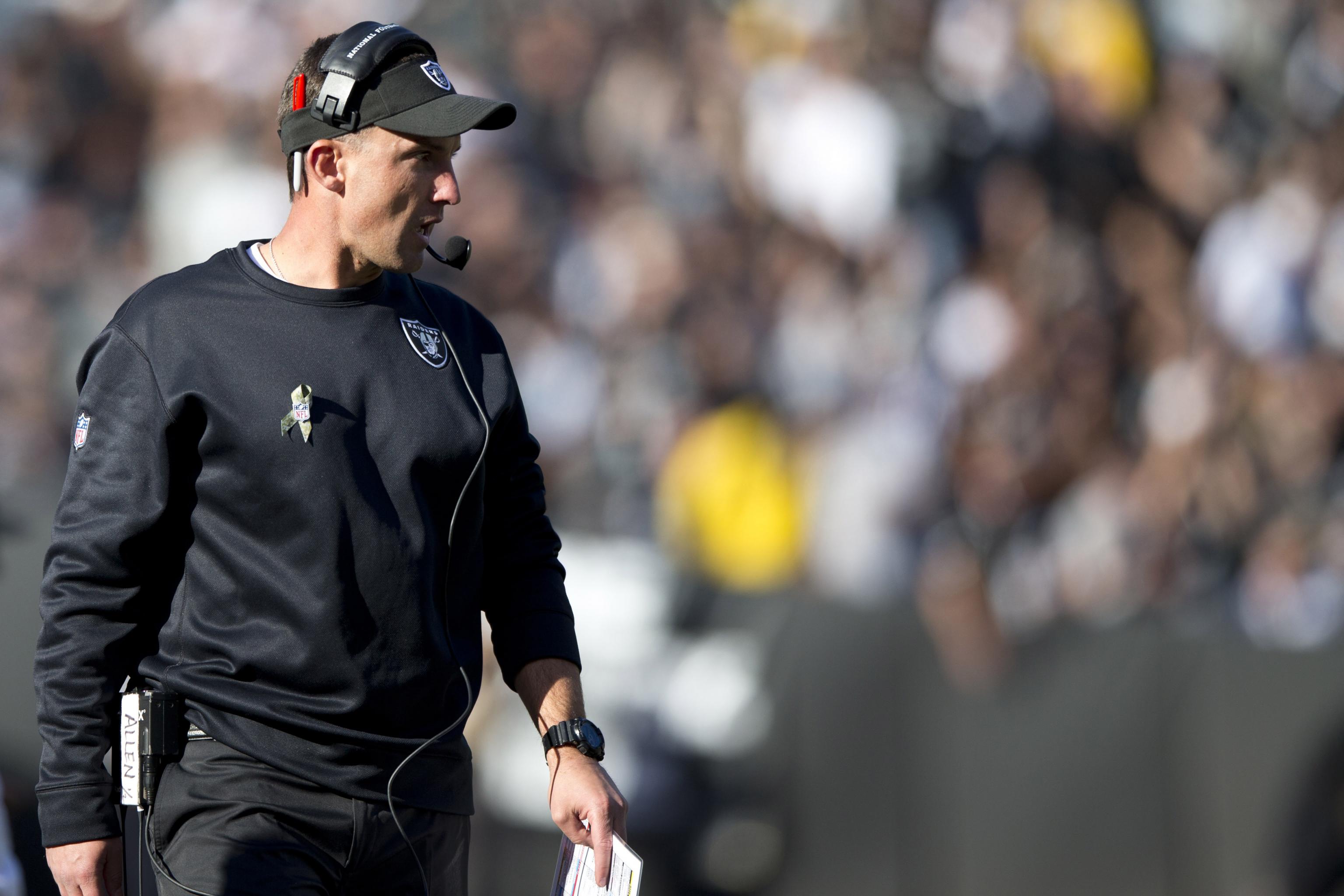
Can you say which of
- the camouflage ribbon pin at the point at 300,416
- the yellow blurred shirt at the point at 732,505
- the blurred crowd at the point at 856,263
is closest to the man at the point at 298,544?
the camouflage ribbon pin at the point at 300,416

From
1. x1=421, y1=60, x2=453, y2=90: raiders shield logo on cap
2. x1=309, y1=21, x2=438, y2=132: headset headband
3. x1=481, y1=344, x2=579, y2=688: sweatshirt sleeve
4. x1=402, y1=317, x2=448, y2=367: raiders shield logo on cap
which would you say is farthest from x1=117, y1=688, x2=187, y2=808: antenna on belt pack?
x1=421, y1=60, x2=453, y2=90: raiders shield logo on cap

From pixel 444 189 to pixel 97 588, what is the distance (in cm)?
82

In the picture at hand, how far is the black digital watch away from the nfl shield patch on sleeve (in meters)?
0.88

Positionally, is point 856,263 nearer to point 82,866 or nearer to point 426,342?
point 426,342

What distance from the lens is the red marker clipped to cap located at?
2693 millimetres

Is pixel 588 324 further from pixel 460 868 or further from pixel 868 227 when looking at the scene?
pixel 460 868

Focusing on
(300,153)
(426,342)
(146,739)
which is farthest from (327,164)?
(146,739)

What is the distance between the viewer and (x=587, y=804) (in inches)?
105

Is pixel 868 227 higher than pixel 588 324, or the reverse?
pixel 868 227

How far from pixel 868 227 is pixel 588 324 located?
139cm

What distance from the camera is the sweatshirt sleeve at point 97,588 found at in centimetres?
248

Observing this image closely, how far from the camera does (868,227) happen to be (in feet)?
25.0

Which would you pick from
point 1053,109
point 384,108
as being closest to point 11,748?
point 384,108

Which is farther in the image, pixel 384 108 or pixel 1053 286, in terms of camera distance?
pixel 1053 286
